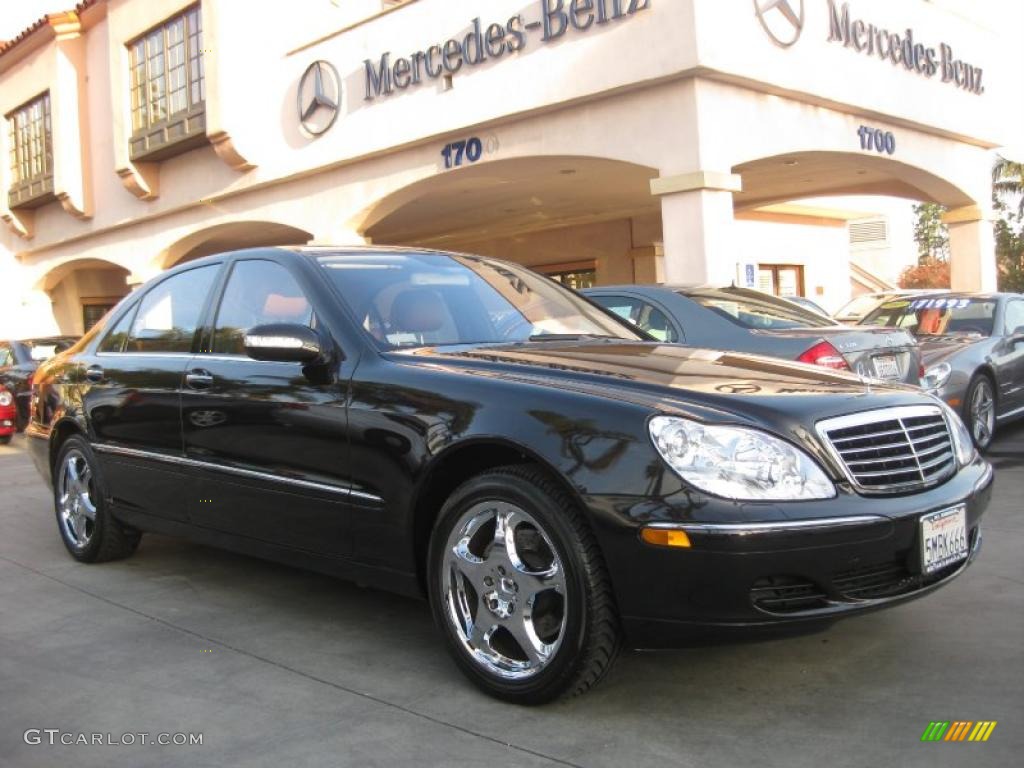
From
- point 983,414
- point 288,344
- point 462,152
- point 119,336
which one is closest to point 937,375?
point 983,414

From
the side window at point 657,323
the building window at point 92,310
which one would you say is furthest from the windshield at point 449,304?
the building window at point 92,310

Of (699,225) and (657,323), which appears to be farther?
(699,225)

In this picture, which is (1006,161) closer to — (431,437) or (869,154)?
(869,154)

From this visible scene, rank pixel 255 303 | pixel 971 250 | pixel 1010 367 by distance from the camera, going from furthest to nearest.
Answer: pixel 971 250, pixel 1010 367, pixel 255 303

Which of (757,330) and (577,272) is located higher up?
(577,272)

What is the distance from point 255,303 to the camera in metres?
4.54

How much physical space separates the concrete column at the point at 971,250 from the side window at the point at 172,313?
15.9 m

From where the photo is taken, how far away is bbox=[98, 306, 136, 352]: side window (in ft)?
17.9

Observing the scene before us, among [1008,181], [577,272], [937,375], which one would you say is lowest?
[937,375]

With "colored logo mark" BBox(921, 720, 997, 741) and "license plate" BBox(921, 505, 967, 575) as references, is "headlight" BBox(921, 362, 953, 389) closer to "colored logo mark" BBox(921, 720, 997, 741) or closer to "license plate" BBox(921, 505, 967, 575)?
"license plate" BBox(921, 505, 967, 575)

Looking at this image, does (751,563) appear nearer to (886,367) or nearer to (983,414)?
(886,367)

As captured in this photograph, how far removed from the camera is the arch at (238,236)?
61.3 feet
